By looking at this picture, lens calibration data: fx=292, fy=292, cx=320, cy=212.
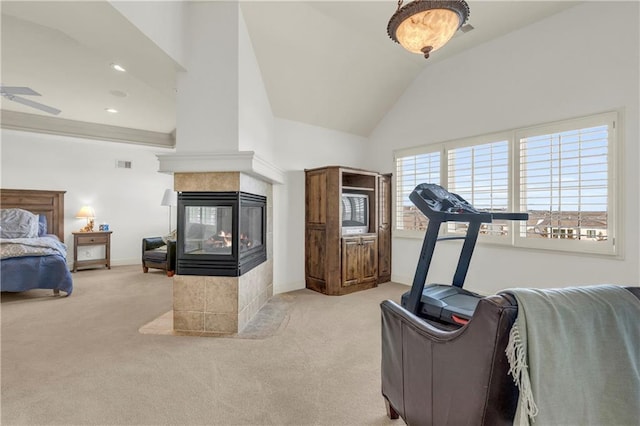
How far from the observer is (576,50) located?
10.1 feet

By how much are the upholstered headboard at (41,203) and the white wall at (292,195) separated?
Result: 4789 mm

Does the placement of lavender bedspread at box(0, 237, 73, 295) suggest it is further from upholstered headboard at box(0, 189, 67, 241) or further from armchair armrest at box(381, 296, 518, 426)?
armchair armrest at box(381, 296, 518, 426)

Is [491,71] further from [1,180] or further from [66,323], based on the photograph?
[1,180]

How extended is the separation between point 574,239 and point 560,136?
3.70 ft

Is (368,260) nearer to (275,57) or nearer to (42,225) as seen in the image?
(275,57)

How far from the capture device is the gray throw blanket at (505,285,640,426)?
0.85 m

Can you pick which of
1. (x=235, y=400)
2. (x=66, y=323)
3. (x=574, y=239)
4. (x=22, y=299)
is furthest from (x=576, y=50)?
(x=22, y=299)

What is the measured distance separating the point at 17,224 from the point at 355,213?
5604 mm

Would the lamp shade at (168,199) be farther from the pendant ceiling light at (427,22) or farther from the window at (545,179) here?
the pendant ceiling light at (427,22)

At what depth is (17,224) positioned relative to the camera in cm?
486

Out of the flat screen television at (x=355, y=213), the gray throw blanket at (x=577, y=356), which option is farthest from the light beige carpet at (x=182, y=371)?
the flat screen television at (x=355, y=213)

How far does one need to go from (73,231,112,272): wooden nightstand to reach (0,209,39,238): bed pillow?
73 centimetres

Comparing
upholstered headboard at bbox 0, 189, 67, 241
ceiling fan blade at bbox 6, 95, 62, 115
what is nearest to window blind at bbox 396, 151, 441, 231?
ceiling fan blade at bbox 6, 95, 62, 115

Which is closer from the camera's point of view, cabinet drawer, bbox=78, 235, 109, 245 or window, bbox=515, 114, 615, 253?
window, bbox=515, 114, 615, 253
